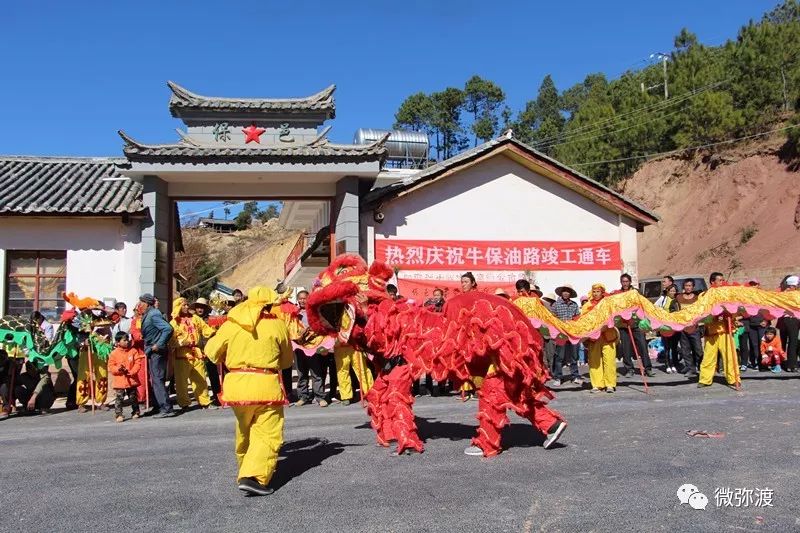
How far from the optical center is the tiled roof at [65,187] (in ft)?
42.8

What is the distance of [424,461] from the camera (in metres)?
6.24

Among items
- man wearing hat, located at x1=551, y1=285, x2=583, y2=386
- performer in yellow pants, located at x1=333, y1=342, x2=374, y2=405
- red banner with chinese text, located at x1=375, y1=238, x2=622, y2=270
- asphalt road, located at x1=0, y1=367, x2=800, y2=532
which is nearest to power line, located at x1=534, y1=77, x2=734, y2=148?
red banner with chinese text, located at x1=375, y1=238, x2=622, y2=270

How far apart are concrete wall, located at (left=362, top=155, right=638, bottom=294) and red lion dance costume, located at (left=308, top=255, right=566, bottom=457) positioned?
7811mm

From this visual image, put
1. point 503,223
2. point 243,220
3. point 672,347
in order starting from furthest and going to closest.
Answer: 1. point 243,220
2. point 503,223
3. point 672,347

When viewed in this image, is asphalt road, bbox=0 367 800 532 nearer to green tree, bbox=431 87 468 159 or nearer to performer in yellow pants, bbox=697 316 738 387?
performer in yellow pants, bbox=697 316 738 387

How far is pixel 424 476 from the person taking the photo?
571 cm

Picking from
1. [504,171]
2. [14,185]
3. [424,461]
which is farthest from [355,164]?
[424,461]

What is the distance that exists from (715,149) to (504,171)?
24566mm

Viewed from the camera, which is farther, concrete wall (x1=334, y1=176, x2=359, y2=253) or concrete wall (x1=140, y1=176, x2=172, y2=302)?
concrete wall (x1=334, y1=176, x2=359, y2=253)

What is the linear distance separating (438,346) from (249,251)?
44997mm

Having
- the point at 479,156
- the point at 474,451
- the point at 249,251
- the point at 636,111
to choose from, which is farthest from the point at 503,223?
the point at 249,251

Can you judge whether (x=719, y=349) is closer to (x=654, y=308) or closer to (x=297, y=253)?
(x=654, y=308)

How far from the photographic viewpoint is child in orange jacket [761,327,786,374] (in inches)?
507

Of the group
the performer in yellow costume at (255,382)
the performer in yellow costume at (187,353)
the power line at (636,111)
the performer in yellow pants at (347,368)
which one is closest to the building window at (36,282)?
the performer in yellow costume at (187,353)
